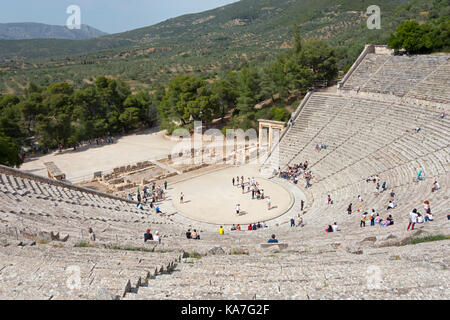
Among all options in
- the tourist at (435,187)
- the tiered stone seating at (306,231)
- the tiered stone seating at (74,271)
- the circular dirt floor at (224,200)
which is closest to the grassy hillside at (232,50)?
the tiered stone seating at (306,231)

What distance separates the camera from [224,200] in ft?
67.5

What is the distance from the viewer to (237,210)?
18.4 m

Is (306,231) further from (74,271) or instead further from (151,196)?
(151,196)

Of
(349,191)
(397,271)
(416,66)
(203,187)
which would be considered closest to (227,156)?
(203,187)

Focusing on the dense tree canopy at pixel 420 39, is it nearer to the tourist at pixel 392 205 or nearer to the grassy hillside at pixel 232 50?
the grassy hillside at pixel 232 50

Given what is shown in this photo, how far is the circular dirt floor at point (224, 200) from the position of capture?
18.4 m

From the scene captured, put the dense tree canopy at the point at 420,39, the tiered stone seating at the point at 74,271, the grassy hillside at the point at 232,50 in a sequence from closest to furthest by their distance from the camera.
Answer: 1. the tiered stone seating at the point at 74,271
2. the dense tree canopy at the point at 420,39
3. the grassy hillside at the point at 232,50

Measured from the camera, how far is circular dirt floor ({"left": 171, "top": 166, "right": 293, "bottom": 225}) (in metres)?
18.4

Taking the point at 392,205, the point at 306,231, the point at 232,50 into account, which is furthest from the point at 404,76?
the point at 232,50

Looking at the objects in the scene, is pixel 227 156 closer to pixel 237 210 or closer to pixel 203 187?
pixel 203 187

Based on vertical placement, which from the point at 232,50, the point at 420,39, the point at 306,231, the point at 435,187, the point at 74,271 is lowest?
the point at 306,231

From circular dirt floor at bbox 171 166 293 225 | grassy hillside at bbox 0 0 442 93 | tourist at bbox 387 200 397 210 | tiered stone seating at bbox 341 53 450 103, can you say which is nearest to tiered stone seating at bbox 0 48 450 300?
tiered stone seating at bbox 341 53 450 103
